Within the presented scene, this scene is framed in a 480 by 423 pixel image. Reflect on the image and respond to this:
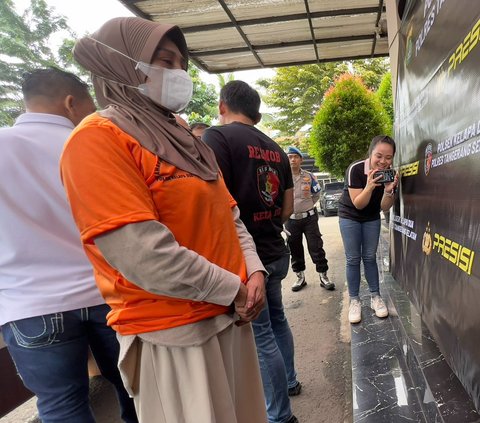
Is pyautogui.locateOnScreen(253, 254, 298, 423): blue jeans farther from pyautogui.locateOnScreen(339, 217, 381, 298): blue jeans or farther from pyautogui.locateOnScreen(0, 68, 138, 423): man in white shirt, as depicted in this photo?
pyautogui.locateOnScreen(339, 217, 381, 298): blue jeans

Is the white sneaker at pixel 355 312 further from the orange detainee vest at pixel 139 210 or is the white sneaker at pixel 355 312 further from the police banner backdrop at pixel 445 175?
the orange detainee vest at pixel 139 210

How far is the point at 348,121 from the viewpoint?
5.84m

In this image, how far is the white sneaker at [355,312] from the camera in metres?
3.01

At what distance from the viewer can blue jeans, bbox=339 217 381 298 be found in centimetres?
302

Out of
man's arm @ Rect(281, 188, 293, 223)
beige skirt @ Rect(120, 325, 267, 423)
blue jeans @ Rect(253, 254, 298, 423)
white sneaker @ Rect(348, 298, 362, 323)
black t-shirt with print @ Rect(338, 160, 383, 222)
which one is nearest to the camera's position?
beige skirt @ Rect(120, 325, 267, 423)

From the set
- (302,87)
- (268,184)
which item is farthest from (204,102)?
(268,184)

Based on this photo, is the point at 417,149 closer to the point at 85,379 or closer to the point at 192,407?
the point at 192,407

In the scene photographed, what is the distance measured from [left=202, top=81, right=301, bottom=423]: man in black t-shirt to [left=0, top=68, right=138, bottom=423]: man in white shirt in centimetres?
80

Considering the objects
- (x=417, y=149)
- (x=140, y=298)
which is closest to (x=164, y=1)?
(x=417, y=149)

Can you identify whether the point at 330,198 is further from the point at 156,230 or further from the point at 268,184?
the point at 156,230

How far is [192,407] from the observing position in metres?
1.04

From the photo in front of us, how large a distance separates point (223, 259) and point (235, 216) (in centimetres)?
32

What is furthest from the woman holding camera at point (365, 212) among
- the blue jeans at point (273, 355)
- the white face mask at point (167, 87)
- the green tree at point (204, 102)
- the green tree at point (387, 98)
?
the green tree at point (204, 102)

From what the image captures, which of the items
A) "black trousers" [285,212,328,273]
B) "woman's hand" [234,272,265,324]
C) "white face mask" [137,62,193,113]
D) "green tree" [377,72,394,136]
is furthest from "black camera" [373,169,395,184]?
"green tree" [377,72,394,136]
